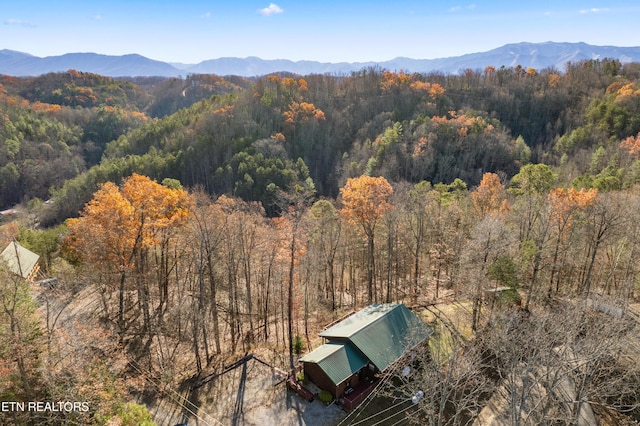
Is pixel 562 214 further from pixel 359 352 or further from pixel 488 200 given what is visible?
pixel 359 352

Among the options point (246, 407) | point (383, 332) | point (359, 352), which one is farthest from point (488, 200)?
point (246, 407)

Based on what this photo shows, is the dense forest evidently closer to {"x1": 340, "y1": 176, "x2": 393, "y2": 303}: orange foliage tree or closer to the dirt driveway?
{"x1": 340, "y1": 176, "x2": 393, "y2": 303}: orange foliage tree

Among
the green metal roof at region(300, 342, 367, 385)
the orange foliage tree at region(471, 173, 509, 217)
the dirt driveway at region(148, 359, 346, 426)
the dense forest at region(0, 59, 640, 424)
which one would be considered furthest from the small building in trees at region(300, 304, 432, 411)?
the orange foliage tree at region(471, 173, 509, 217)

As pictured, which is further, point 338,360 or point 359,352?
point 359,352

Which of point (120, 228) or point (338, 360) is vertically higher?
point (120, 228)

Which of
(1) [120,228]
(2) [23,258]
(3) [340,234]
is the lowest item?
(2) [23,258]

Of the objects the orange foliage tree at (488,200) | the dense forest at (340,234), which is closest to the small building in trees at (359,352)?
the dense forest at (340,234)

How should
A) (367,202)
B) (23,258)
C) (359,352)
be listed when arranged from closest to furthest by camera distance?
1. (359,352)
2. (367,202)
3. (23,258)
